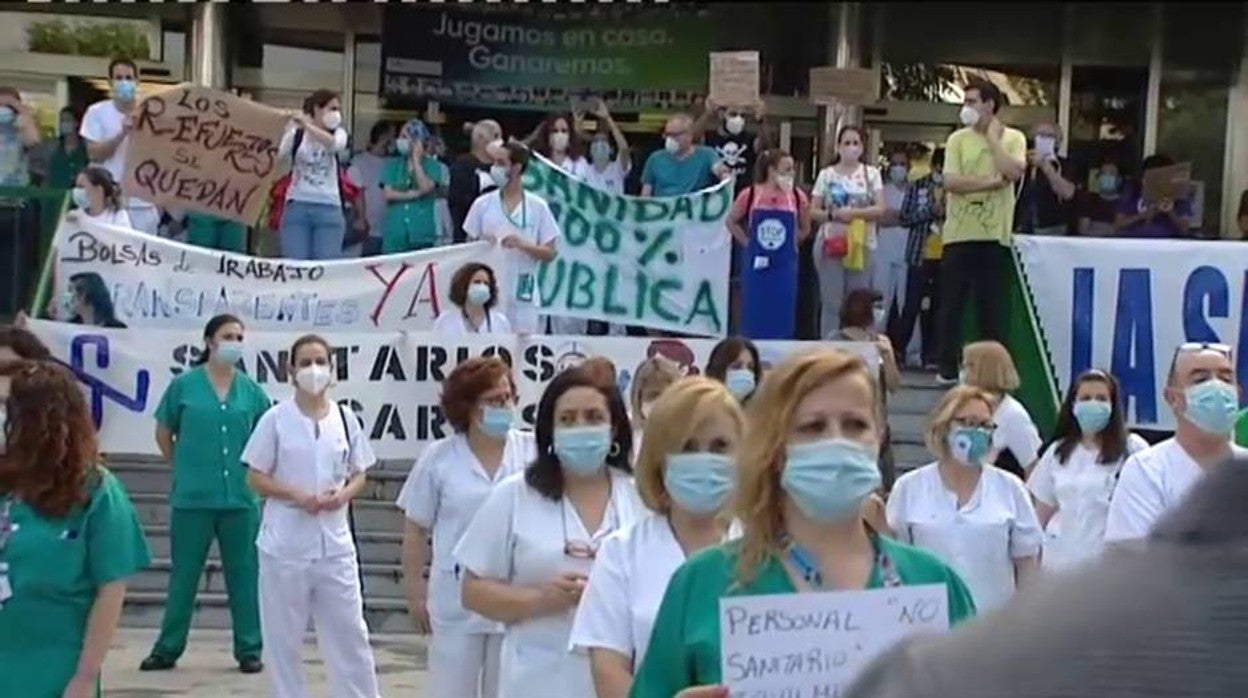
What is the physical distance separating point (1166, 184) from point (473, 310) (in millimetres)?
6388

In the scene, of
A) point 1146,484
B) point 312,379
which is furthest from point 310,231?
point 1146,484

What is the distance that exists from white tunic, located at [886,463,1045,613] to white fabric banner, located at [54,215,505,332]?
5766 mm

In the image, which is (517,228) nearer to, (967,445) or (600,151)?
(600,151)

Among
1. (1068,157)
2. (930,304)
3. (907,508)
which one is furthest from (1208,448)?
(1068,157)

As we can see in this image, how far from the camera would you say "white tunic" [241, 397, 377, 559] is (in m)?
8.77

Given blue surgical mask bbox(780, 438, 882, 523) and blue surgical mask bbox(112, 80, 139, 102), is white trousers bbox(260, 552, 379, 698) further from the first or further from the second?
blue surgical mask bbox(112, 80, 139, 102)

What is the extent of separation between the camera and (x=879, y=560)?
362 cm

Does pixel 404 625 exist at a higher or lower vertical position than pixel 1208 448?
lower

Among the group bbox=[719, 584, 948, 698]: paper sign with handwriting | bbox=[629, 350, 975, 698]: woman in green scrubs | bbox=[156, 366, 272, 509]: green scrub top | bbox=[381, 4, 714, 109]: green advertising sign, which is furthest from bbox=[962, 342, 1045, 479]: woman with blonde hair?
bbox=[381, 4, 714, 109]: green advertising sign

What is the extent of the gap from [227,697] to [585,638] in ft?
18.1

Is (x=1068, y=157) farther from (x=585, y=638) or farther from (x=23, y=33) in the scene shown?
(x=585, y=638)

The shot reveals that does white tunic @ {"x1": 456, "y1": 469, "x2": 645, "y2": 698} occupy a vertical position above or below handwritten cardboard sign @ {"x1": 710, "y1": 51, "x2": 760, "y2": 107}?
→ below

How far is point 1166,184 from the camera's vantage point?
631 inches

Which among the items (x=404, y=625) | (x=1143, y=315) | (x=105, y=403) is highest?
(x=1143, y=315)
